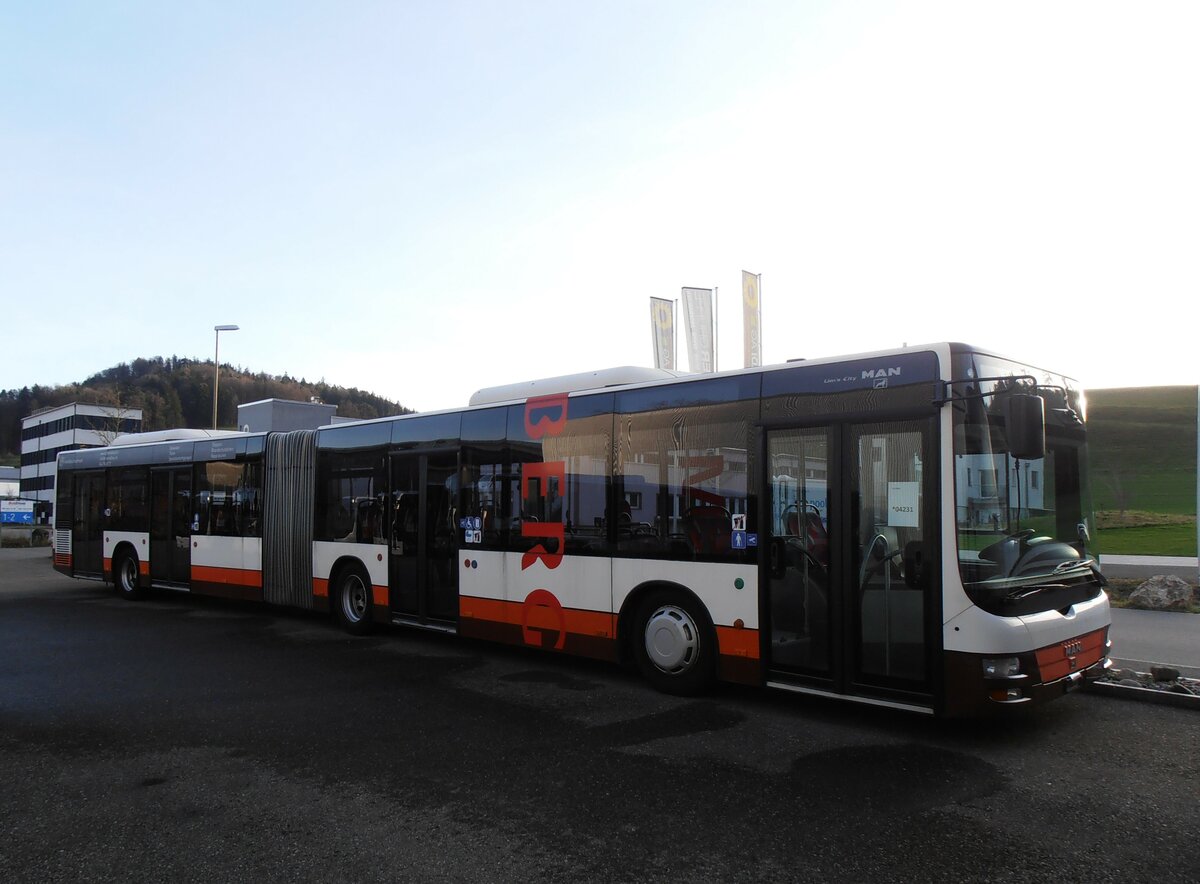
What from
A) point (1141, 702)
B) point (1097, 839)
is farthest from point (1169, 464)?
point (1097, 839)

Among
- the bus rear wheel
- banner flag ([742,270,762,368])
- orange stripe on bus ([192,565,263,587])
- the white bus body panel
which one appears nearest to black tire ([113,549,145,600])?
the bus rear wheel

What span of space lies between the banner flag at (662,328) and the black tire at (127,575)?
46.7 feet

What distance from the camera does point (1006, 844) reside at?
4.30 meters

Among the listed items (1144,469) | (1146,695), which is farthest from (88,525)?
(1144,469)

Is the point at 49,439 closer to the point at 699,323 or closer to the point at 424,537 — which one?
the point at 699,323

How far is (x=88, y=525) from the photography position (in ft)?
57.3

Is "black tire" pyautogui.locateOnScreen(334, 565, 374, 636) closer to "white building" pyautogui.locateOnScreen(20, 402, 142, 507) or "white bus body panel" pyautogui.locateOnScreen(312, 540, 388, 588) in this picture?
"white bus body panel" pyautogui.locateOnScreen(312, 540, 388, 588)

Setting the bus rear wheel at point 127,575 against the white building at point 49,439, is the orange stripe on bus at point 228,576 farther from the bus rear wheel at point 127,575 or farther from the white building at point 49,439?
the white building at point 49,439

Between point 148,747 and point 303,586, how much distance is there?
6609 millimetres

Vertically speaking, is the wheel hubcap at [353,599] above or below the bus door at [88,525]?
below

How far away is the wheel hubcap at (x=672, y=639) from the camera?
749 centimetres

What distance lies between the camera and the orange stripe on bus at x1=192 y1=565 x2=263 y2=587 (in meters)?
13.7

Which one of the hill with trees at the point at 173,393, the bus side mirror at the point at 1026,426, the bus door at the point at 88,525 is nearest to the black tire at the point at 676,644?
the bus side mirror at the point at 1026,426

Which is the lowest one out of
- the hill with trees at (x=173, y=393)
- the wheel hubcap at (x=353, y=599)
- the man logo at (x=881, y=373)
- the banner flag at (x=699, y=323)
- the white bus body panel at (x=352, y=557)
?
the wheel hubcap at (x=353, y=599)
